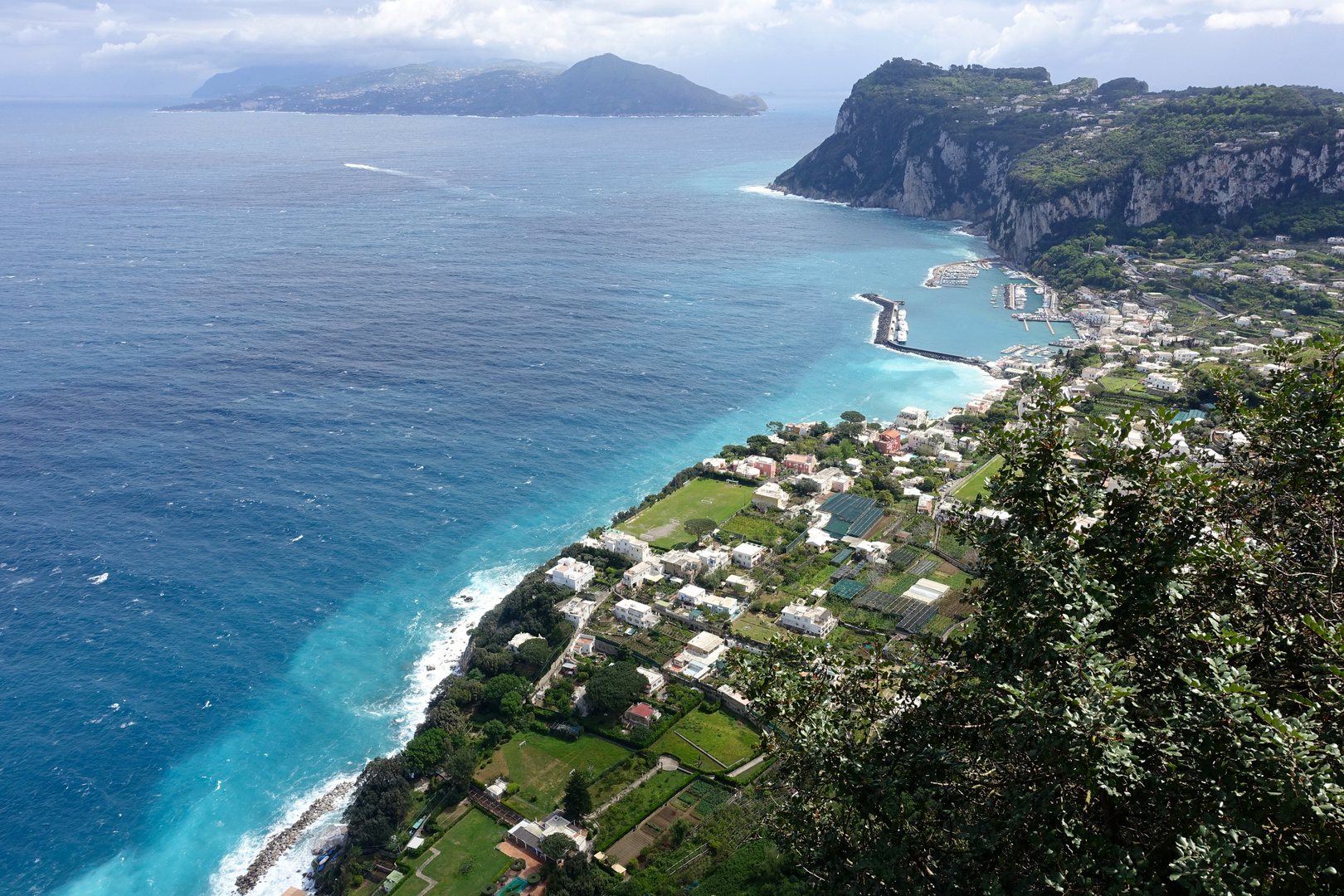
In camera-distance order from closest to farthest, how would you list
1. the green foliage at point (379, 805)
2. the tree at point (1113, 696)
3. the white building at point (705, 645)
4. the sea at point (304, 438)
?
1. the tree at point (1113, 696)
2. the green foliage at point (379, 805)
3. the sea at point (304, 438)
4. the white building at point (705, 645)

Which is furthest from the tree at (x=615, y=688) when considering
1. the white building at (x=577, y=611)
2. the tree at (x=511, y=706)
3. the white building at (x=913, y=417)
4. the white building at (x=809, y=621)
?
the white building at (x=913, y=417)

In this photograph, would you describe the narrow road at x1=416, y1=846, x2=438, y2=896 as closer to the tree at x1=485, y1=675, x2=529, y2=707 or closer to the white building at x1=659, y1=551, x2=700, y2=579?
the tree at x1=485, y1=675, x2=529, y2=707

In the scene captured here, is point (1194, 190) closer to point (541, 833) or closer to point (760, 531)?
point (760, 531)

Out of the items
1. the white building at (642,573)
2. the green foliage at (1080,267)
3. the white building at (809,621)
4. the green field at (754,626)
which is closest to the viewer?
the white building at (809,621)

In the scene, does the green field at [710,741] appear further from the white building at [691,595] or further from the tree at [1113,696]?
the tree at [1113,696]

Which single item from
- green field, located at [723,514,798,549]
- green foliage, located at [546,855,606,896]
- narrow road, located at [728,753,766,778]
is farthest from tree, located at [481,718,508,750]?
green field, located at [723,514,798,549]

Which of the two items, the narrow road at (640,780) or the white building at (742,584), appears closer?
the narrow road at (640,780)

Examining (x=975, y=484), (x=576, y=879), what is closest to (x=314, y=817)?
(x=576, y=879)

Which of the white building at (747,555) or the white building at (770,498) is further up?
the white building at (770,498)
